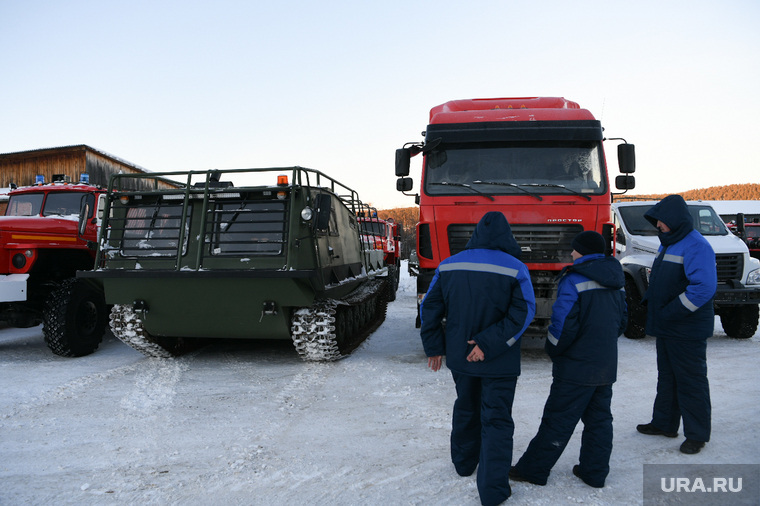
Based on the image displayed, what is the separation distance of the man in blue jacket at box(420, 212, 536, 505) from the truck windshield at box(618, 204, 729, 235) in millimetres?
6591

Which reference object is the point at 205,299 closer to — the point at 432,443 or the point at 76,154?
the point at 432,443

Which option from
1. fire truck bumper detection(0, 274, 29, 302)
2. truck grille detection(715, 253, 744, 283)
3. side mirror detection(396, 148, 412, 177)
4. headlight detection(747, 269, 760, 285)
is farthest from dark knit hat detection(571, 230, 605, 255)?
fire truck bumper detection(0, 274, 29, 302)

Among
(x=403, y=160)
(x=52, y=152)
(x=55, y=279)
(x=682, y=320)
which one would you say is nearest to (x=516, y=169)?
(x=403, y=160)

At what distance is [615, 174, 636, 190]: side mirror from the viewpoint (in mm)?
6688

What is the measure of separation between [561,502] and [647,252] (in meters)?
6.22

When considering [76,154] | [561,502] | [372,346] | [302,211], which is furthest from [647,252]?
[76,154]

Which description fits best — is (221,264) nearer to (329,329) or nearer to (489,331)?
(329,329)

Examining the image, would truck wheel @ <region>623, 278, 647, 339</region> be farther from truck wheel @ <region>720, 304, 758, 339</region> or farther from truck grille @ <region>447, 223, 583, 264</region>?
truck grille @ <region>447, 223, 583, 264</region>

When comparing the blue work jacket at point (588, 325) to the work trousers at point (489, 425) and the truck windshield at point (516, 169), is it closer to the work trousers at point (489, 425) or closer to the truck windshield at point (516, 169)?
the work trousers at point (489, 425)

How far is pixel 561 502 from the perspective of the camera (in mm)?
3010

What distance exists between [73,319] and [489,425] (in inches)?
244

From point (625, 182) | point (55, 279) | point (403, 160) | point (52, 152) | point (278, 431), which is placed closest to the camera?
point (278, 431)

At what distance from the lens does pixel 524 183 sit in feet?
20.8

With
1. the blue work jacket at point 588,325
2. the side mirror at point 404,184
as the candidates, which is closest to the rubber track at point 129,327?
the side mirror at point 404,184
